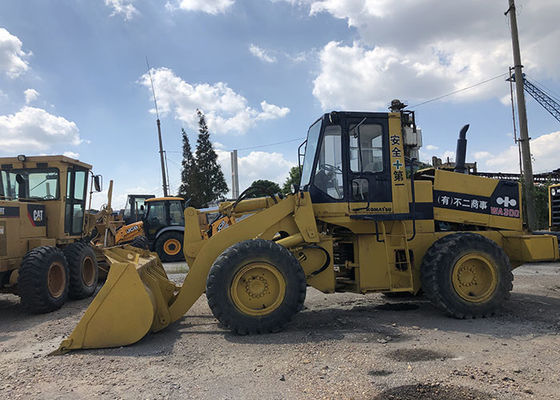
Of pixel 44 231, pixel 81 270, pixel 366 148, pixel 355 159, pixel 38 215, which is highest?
pixel 366 148

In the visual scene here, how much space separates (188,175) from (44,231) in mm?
31493

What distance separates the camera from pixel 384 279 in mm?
6129

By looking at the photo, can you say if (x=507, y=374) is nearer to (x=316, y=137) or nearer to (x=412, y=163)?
(x=412, y=163)

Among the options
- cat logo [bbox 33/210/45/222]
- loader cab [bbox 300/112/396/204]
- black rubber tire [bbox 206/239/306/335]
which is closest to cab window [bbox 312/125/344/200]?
loader cab [bbox 300/112/396/204]

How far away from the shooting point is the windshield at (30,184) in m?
8.71

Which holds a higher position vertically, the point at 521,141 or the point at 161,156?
the point at 161,156

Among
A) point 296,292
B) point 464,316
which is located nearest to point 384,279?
point 464,316

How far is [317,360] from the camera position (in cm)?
429

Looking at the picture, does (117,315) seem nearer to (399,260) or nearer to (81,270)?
(399,260)

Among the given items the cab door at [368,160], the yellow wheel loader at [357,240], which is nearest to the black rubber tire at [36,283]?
the yellow wheel loader at [357,240]

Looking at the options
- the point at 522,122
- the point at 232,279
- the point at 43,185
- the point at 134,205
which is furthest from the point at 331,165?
the point at 134,205

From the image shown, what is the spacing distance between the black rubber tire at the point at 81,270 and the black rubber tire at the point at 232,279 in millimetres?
4392

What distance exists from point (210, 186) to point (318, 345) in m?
35.7

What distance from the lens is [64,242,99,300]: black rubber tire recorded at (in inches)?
326
